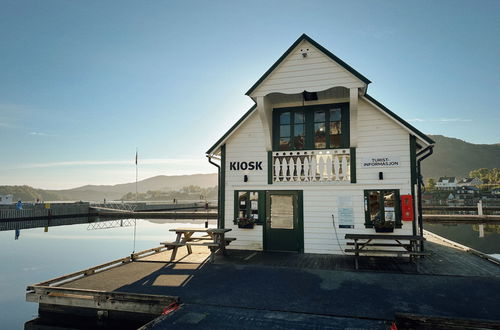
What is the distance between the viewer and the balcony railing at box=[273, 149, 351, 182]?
1105 centimetres

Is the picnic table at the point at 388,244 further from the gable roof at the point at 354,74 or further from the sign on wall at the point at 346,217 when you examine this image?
the gable roof at the point at 354,74

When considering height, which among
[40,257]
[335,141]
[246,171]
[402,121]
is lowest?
[40,257]

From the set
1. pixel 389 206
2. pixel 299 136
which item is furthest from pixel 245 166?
pixel 389 206

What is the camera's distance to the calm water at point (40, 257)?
8.91 metres

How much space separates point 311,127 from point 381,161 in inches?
109

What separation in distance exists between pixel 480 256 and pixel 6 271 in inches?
728

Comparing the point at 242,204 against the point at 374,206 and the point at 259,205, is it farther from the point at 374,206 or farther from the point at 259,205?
the point at 374,206

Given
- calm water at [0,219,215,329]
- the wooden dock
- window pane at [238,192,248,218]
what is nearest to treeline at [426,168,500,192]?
calm water at [0,219,215,329]

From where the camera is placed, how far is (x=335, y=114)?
11.5 metres

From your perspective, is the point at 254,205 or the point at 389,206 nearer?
the point at 389,206

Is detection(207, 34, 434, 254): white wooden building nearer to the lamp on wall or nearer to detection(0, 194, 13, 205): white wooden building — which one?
the lamp on wall

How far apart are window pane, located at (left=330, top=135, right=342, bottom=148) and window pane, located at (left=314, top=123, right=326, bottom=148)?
11.1 inches

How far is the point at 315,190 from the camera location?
11.2 metres

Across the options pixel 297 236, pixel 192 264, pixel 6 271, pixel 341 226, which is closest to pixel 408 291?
pixel 341 226
